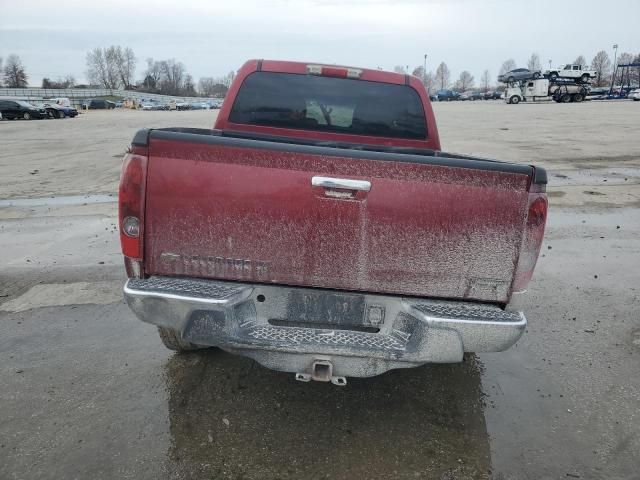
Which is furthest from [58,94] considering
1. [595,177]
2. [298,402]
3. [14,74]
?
[298,402]

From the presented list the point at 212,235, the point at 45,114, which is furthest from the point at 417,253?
the point at 45,114

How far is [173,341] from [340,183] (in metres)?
1.79

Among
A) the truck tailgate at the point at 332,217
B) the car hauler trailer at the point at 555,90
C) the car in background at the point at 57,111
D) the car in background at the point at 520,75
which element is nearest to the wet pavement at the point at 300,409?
the truck tailgate at the point at 332,217

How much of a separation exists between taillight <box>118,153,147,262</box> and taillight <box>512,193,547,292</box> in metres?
2.01

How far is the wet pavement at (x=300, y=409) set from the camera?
2.67 m

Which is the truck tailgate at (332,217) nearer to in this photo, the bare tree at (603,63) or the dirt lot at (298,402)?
the dirt lot at (298,402)

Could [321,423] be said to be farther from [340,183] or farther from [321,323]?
[340,183]

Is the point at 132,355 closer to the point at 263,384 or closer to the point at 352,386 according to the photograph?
the point at 263,384

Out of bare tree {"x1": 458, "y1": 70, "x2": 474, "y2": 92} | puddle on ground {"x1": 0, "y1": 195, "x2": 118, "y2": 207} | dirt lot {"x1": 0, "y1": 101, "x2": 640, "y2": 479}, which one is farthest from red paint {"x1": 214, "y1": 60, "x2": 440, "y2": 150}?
bare tree {"x1": 458, "y1": 70, "x2": 474, "y2": 92}

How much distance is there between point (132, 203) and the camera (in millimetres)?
2604

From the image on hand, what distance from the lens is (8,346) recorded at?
12.7 ft

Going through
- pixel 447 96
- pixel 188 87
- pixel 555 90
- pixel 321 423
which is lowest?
pixel 321 423

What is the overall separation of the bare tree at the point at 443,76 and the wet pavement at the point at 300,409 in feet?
588

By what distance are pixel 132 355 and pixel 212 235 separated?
1655mm
